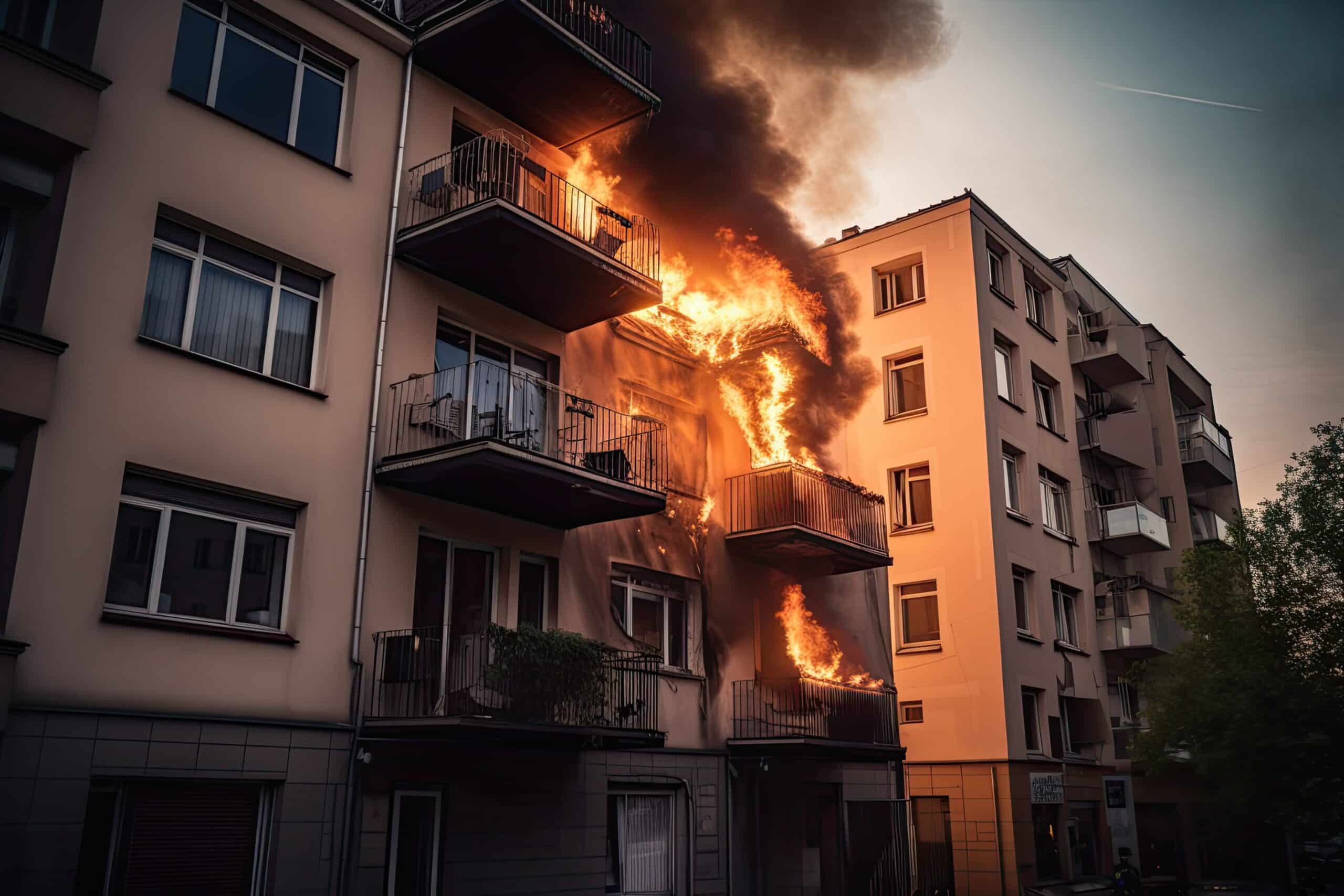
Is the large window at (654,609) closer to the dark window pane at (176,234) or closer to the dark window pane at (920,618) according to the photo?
the dark window pane at (176,234)

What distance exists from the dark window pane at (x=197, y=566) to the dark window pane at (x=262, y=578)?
0.58 ft

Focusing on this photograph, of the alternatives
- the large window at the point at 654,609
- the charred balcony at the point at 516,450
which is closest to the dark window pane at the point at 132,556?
the charred balcony at the point at 516,450

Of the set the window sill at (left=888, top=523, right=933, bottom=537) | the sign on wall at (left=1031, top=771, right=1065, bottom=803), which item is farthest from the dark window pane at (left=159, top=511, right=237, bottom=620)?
the sign on wall at (left=1031, top=771, right=1065, bottom=803)

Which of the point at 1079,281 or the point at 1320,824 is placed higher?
the point at 1079,281

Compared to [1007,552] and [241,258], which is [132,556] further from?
[1007,552]

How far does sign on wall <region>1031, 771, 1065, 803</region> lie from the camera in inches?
1005

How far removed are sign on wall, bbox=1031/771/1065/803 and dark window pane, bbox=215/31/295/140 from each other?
70.2 ft

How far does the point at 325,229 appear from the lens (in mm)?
13812

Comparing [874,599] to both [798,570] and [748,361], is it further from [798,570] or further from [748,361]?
[748,361]

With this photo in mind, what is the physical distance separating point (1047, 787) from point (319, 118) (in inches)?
861

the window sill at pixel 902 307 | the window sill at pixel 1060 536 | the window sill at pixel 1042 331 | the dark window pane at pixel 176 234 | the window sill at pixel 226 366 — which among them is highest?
the window sill at pixel 1042 331

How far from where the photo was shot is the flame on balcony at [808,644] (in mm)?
19828

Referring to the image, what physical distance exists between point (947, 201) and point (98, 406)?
23.6m

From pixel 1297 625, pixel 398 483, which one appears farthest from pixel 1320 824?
pixel 398 483
